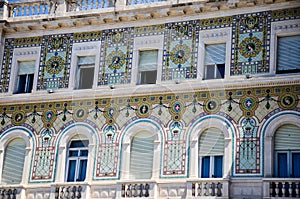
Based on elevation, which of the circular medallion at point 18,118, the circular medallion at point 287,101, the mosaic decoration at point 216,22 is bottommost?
the circular medallion at point 18,118

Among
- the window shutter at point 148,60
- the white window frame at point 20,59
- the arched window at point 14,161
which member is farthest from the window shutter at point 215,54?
the arched window at point 14,161

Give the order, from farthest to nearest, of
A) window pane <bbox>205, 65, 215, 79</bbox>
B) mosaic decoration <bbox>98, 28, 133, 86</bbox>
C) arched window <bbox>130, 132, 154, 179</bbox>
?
mosaic decoration <bbox>98, 28, 133, 86</bbox> → window pane <bbox>205, 65, 215, 79</bbox> → arched window <bbox>130, 132, 154, 179</bbox>

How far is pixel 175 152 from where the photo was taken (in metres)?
31.1

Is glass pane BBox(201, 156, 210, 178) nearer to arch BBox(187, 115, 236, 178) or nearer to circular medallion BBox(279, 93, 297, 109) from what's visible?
arch BBox(187, 115, 236, 178)

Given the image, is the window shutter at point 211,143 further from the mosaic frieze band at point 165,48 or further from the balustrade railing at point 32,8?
the balustrade railing at point 32,8

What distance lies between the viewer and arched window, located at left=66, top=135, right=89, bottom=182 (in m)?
32.5

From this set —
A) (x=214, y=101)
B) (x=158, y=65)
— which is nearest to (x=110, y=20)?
(x=158, y=65)

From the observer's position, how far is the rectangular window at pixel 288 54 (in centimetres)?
3073

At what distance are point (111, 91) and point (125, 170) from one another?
3427 mm

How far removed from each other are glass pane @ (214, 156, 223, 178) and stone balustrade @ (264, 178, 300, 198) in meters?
2.13

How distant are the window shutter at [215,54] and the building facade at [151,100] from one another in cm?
4

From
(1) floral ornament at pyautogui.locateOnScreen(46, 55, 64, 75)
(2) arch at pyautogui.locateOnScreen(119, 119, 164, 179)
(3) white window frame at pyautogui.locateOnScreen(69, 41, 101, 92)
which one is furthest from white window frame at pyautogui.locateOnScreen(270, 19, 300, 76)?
(1) floral ornament at pyautogui.locateOnScreen(46, 55, 64, 75)

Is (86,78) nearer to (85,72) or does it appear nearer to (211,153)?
(85,72)

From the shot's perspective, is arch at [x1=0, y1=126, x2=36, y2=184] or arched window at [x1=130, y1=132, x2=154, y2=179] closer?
arched window at [x1=130, y1=132, x2=154, y2=179]
